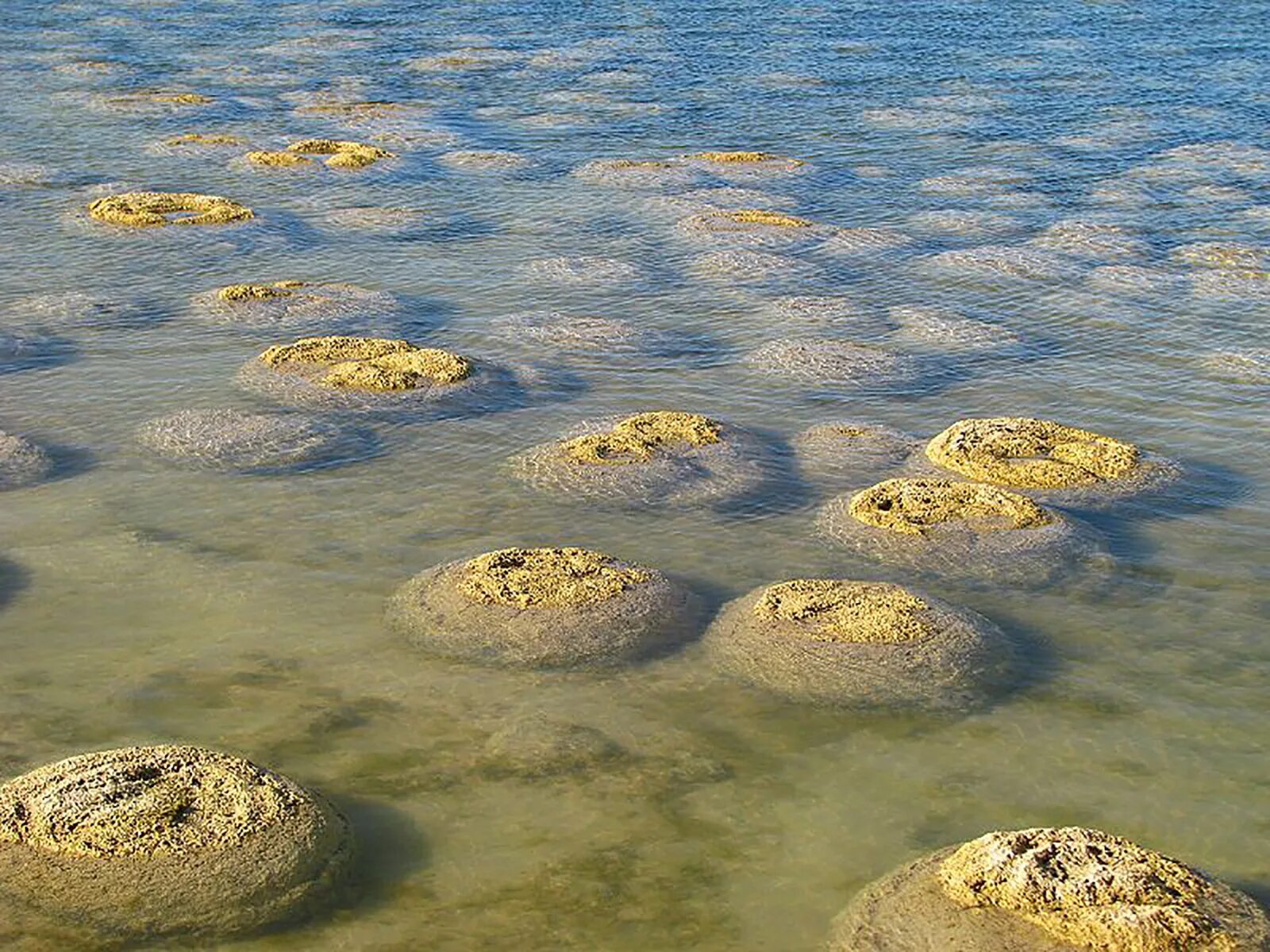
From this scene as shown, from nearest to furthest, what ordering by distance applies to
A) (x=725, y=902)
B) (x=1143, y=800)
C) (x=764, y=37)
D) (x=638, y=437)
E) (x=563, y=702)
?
(x=725, y=902)
(x=1143, y=800)
(x=563, y=702)
(x=638, y=437)
(x=764, y=37)

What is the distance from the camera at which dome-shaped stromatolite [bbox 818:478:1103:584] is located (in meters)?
11.6

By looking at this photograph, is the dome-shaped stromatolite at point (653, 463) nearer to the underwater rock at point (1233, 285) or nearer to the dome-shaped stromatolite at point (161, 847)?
the dome-shaped stromatolite at point (161, 847)

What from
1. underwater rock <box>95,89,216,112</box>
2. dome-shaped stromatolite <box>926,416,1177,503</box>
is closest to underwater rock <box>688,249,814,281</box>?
dome-shaped stromatolite <box>926,416,1177,503</box>

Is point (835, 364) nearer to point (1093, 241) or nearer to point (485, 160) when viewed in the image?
point (1093, 241)

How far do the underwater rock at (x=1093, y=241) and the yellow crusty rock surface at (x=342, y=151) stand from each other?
11031mm

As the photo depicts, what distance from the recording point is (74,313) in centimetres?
1739

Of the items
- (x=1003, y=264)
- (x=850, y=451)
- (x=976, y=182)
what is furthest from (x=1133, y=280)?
(x=850, y=451)

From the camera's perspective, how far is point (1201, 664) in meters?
10.4

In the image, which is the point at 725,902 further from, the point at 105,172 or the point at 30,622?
the point at 105,172

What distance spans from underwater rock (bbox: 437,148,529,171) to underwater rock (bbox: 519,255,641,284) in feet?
18.7

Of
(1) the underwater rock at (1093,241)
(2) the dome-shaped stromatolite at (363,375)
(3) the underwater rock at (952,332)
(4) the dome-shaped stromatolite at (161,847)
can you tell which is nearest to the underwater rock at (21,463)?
(2) the dome-shaped stromatolite at (363,375)

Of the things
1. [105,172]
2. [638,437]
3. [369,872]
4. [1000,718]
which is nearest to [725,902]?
[369,872]

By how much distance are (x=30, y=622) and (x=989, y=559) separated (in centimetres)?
698

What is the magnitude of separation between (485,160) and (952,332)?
10923 mm
